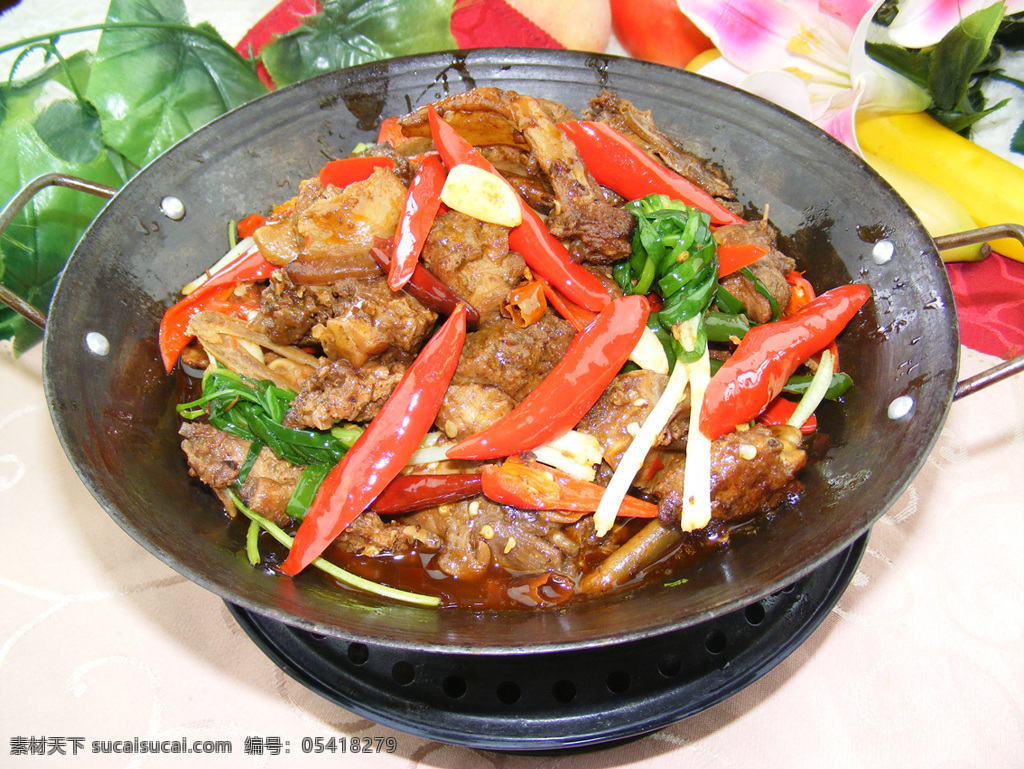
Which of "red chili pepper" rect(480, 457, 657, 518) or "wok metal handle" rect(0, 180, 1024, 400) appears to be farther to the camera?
"red chili pepper" rect(480, 457, 657, 518)

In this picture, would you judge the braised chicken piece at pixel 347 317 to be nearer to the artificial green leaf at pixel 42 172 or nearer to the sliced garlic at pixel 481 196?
the sliced garlic at pixel 481 196

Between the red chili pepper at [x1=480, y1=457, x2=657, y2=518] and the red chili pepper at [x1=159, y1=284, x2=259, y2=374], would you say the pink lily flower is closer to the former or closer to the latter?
the red chili pepper at [x1=480, y1=457, x2=657, y2=518]

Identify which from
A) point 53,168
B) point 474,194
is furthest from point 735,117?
point 53,168

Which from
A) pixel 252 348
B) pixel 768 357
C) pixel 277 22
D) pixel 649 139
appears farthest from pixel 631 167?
pixel 277 22

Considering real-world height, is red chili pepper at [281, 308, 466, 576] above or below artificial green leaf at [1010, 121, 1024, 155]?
below

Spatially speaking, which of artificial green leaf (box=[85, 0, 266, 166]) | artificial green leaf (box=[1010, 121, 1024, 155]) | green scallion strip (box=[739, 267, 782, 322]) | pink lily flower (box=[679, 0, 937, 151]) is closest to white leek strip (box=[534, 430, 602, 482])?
green scallion strip (box=[739, 267, 782, 322])

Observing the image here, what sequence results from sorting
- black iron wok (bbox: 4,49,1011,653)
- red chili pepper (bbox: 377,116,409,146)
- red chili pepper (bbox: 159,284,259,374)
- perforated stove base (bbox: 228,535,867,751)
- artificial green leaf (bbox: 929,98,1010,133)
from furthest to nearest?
artificial green leaf (bbox: 929,98,1010,133) → red chili pepper (bbox: 377,116,409,146) → red chili pepper (bbox: 159,284,259,374) → perforated stove base (bbox: 228,535,867,751) → black iron wok (bbox: 4,49,1011,653)

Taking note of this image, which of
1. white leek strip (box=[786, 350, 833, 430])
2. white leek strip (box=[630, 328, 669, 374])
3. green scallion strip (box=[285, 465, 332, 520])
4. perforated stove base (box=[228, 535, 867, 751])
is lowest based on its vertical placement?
A: perforated stove base (box=[228, 535, 867, 751])
